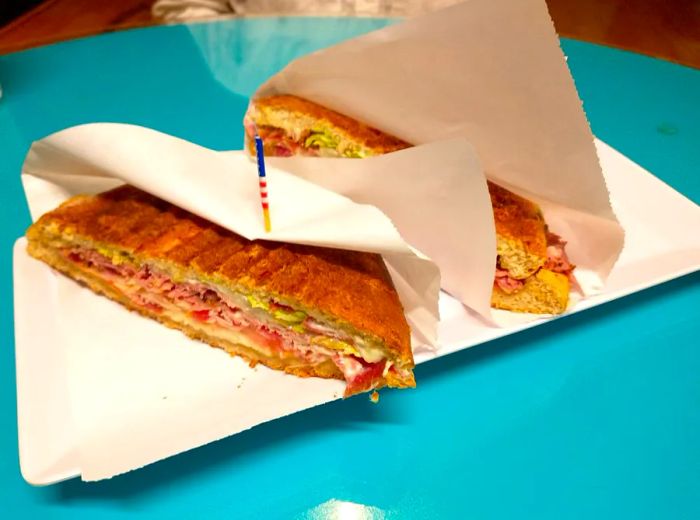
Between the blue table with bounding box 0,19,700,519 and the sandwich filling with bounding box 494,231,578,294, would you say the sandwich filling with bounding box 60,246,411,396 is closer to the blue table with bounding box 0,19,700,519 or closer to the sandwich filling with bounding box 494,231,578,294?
the blue table with bounding box 0,19,700,519

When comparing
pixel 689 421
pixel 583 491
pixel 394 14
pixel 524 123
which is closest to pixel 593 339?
pixel 689 421

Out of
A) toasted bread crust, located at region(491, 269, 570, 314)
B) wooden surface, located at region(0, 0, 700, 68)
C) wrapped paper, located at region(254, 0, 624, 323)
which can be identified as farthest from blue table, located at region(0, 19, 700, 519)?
wooden surface, located at region(0, 0, 700, 68)

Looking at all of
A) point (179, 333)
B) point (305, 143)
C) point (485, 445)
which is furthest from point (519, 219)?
point (179, 333)

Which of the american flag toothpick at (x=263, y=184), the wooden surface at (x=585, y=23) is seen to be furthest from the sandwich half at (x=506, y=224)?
the wooden surface at (x=585, y=23)

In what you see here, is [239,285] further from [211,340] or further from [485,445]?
[485,445]

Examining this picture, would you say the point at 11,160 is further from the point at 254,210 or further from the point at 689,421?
the point at 689,421

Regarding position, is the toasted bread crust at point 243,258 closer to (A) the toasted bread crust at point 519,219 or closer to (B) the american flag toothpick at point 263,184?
(B) the american flag toothpick at point 263,184

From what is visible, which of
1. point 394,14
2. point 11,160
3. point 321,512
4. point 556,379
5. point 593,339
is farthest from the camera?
point 394,14
